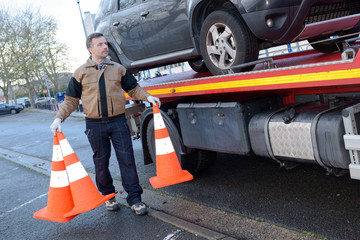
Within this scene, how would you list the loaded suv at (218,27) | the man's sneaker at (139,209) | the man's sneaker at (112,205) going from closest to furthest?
the loaded suv at (218,27) < the man's sneaker at (139,209) < the man's sneaker at (112,205)

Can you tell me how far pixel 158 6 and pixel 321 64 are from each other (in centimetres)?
254

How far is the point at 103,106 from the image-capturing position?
151 inches

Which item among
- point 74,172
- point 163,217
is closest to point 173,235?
point 163,217

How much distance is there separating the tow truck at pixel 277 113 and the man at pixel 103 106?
584mm

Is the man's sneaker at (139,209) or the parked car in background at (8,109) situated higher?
the parked car in background at (8,109)

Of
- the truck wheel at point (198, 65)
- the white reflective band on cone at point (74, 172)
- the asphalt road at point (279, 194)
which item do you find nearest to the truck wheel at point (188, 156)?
the asphalt road at point (279, 194)

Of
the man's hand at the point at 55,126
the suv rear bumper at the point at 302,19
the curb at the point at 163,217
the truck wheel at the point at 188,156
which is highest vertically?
the suv rear bumper at the point at 302,19

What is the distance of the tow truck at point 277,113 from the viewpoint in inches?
108

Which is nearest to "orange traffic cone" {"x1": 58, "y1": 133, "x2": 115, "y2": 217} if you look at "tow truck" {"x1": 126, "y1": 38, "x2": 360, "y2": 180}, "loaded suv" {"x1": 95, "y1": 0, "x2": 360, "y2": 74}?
"tow truck" {"x1": 126, "y1": 38, "x2": 360, "y2": 180}

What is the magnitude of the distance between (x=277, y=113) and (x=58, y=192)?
90.9 inches

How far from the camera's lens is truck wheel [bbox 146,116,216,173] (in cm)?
459

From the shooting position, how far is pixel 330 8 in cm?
345

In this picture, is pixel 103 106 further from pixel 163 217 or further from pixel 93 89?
pixel 163 217

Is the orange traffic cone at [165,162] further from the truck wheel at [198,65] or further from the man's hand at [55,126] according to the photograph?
the truck wheel at [198,65]
